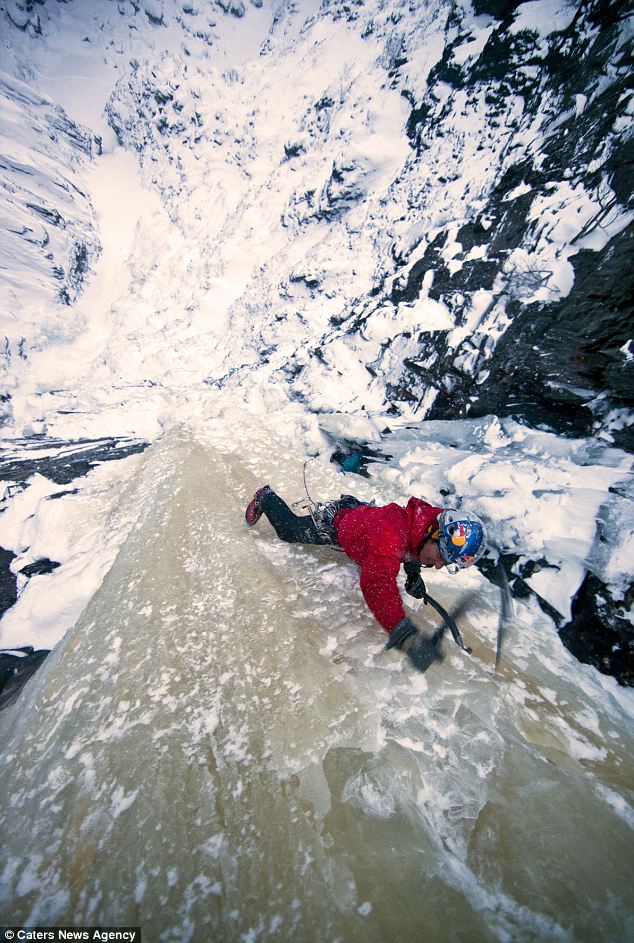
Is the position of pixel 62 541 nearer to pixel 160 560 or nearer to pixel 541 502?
→ pixel 160 560

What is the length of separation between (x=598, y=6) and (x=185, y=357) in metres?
14.4

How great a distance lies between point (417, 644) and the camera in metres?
2.46

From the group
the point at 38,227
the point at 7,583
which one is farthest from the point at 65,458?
the point at 38,227

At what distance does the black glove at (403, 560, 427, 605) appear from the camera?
111 inches

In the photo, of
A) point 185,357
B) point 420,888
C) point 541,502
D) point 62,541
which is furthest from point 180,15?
point 420,888

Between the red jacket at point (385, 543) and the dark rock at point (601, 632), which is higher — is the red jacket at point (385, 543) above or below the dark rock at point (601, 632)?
above

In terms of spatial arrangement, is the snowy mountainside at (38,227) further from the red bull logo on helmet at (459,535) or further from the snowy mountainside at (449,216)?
the red bull logo on helmet at (459,535)

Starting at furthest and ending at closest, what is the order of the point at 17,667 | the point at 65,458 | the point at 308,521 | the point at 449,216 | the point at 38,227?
the point at 38,227
the point at 65,458
the point at 449,216
the point at 17,667
the point at 308,521

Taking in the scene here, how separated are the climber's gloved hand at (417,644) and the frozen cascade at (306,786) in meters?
0.10

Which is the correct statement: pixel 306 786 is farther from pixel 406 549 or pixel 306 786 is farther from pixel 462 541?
pixel 462 541

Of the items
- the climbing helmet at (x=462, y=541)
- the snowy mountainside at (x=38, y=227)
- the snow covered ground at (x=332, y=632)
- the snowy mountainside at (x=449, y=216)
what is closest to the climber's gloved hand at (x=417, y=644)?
the snow covered ground at (x=332, y=632)

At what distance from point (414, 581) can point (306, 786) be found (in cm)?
155

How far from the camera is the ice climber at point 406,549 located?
2352 mm

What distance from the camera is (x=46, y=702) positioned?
7.68 feet
